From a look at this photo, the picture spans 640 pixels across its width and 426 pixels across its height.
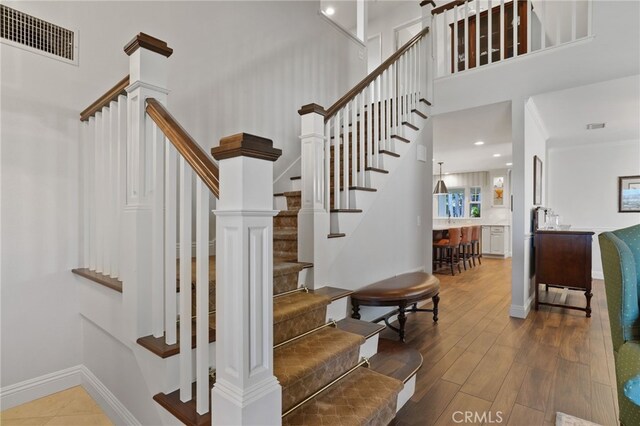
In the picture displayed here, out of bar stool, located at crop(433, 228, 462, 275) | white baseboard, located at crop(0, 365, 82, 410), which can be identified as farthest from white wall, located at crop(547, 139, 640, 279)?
white baseboard, located at crop(0, 365, 82, 410)

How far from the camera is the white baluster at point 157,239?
142 centimetres

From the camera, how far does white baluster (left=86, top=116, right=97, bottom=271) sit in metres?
2.04

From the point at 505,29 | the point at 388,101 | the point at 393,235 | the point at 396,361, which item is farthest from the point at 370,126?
the point at 505,29

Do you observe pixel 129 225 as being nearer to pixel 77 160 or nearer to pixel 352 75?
pixel 77 160

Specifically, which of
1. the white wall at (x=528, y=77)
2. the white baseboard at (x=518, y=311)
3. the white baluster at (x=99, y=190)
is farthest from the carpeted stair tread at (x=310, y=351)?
the white wall at (x=528, y=77)

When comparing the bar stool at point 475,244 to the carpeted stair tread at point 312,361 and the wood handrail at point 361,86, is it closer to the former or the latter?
the wood handrail at point 361,86

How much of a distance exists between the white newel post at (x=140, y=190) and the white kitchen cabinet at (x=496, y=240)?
8.95 metres

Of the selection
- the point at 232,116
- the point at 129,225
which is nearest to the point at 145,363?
the point at 129,225

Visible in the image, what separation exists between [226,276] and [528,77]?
3.98 metres

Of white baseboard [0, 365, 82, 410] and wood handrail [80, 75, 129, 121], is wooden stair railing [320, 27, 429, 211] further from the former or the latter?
white baseboard [0, 365, 82, 410]

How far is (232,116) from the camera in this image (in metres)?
3.02

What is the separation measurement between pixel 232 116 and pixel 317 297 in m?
1.91

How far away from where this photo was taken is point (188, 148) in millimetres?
1180

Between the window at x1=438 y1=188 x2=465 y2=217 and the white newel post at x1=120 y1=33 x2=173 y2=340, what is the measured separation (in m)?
9.49
